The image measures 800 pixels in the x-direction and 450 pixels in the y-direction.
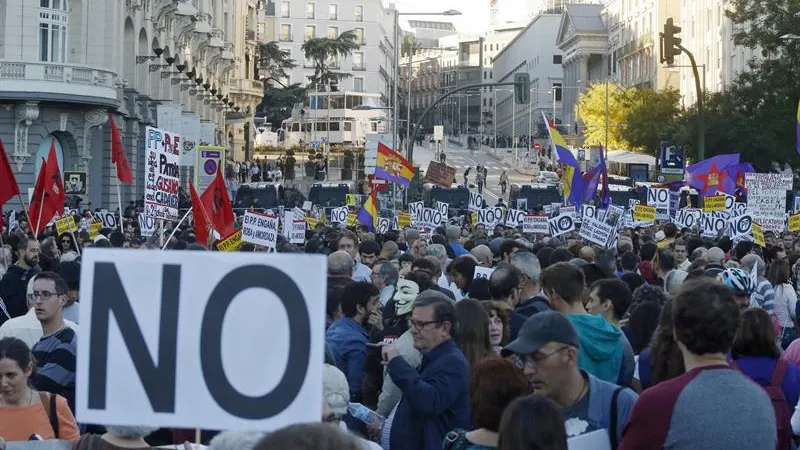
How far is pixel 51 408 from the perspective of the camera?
7109 mm

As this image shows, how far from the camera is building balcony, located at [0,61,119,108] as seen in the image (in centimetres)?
4200

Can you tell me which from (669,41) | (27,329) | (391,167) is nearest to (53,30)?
(391,167)

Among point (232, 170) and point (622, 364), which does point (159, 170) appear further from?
point (232, 170)

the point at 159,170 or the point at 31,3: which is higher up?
the point at 31,3

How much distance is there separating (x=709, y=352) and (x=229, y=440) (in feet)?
5.43

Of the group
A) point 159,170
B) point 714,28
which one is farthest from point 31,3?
point 714,28

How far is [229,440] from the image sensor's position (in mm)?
5270

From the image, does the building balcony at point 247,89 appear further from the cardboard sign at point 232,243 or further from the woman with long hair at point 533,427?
the woman with long hair at point 533,427

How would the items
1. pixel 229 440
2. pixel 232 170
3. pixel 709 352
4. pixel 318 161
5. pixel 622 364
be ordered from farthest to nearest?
pixel 318 161 < pixel 232 170 < pixel 622 364 < pixel 709 352 < pixel 229 440

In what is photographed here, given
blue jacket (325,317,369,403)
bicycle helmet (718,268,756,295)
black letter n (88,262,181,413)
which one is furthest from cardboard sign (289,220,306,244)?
black letter n (88,262,181,413)

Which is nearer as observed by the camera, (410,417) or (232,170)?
(410,417)

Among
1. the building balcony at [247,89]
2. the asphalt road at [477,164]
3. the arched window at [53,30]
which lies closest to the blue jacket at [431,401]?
the arched window at [53,30]

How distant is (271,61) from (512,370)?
133 m

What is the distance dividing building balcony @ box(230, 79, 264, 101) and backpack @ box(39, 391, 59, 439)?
89.5 meters
